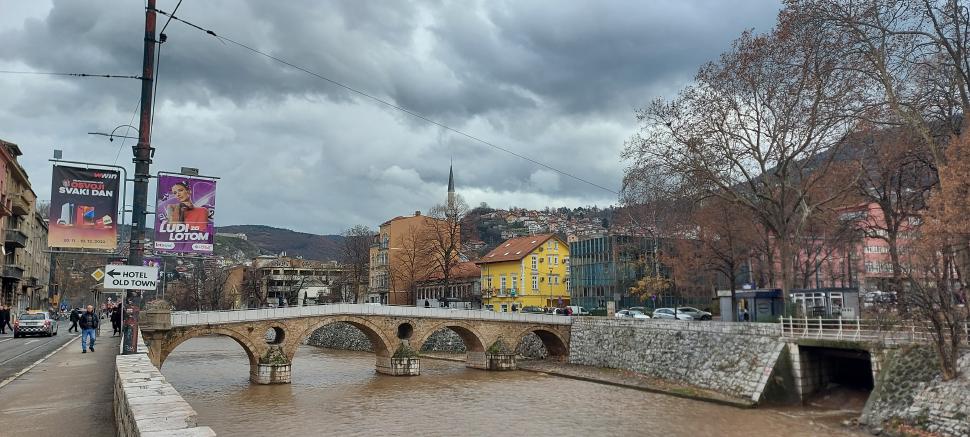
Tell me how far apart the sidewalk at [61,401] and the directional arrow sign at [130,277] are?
5.99 ft

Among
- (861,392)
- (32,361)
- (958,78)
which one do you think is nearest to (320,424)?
(32,361)

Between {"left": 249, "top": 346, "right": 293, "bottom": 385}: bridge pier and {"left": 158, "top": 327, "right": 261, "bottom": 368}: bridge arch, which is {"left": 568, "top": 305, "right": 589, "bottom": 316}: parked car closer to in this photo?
{"left": 249, "top": 346, "right": 293, "bottom": 385}: bridge pier

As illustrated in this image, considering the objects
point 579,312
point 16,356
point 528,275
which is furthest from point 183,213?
point 528,275

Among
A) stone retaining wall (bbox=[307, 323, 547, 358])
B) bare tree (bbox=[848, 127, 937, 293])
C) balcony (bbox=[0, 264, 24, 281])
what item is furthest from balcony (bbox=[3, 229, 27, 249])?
bare tree (bbox=[848, 127, 937, 293])

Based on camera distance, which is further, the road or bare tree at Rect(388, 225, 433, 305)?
bare tree at Rect(388, 225, 433, 305)

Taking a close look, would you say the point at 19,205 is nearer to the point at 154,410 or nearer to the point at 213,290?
the point at 213,290

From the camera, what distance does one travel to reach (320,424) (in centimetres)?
2202

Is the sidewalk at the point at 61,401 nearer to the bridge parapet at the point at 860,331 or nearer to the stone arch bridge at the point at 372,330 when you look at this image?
the stone arch bridge at the point at 372,330

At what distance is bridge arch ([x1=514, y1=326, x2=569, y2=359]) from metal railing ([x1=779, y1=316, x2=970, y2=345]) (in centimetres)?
1727

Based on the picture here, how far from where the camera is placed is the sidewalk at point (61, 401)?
8.51m

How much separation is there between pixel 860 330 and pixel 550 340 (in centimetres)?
2242

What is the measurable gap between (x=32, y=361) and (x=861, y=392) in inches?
1032

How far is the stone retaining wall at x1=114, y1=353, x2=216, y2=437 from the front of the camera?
16.5ft

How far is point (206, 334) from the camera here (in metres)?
31.2
